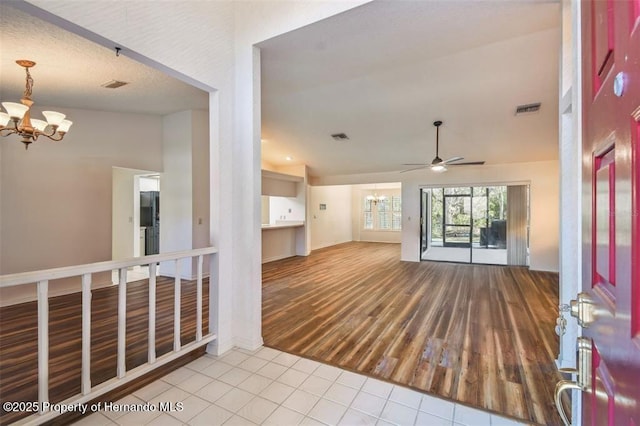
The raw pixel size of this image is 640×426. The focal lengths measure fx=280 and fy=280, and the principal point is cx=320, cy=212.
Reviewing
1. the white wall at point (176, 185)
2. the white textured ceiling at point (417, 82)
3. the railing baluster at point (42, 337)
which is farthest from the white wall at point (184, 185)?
the railing baluster at point (42, 337)

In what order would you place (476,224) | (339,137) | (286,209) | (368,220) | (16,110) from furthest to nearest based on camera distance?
(368,220), (286,209), (476,224), (339,137), (16,110)

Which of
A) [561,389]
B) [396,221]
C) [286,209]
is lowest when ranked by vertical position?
[561,389]

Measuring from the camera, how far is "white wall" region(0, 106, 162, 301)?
12.3 feet

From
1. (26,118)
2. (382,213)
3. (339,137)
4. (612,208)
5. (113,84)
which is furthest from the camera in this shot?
(382,213)

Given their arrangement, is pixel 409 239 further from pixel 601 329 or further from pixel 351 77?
pixel 601 329

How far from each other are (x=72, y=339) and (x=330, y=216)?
8440 millimetres

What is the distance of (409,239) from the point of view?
24.5 ft

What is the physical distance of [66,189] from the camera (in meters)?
4.25

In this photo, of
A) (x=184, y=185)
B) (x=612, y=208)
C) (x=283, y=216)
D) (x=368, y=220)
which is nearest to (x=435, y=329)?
(x=612, y=208)

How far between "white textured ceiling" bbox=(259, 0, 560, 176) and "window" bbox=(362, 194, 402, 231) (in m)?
4.73

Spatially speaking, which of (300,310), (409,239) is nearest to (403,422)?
(300,310)

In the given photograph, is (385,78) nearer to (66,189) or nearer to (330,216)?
(66,189)

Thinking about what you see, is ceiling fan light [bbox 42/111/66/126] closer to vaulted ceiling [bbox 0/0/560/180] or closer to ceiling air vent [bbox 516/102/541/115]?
vaulted ceiling [bbox 0/0/560/180]

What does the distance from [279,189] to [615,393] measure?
7.32 m
